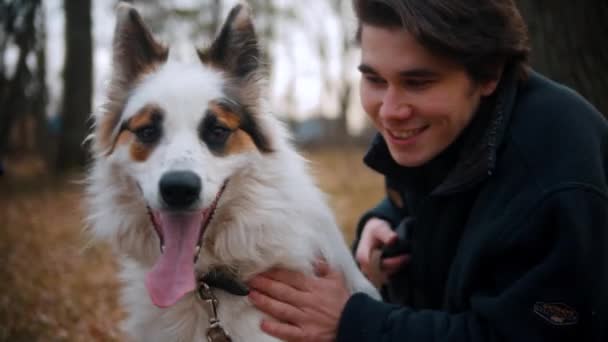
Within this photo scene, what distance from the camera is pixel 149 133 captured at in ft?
7.73

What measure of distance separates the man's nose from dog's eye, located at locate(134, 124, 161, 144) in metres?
0.99

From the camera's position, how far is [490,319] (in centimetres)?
191

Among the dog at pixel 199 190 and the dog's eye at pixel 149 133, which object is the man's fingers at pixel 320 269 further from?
the dog's eye at pixel 149 133

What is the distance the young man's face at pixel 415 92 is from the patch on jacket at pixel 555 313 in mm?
795

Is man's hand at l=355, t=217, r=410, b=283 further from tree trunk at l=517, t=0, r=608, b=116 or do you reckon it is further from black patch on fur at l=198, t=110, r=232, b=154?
tree trunk at l=517, t=0, r=608, b=116

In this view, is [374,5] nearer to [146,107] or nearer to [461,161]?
[461,161]

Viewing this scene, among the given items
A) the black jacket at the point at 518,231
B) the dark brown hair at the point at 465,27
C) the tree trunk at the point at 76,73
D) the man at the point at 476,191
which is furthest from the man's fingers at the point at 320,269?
the tree trunk at the point at 76,73

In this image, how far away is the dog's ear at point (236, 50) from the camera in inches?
100

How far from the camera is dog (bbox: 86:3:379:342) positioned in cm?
221

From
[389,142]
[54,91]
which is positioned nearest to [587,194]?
[389,142]

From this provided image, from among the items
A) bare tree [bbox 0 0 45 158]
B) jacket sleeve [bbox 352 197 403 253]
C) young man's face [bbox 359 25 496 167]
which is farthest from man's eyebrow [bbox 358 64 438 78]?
bare tree [bbox 0 0 45 158]

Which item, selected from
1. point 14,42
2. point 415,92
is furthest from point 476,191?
point 14,42

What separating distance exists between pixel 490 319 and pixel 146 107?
165 centimetres

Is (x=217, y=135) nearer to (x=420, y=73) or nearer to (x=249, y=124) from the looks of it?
(x=249, y=124)
